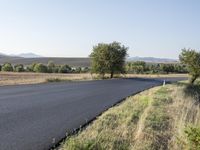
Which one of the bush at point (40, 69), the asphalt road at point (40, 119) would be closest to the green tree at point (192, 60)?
the asphalt road at point (40, 119)

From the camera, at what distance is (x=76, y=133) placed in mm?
10883

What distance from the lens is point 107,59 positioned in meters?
50.5

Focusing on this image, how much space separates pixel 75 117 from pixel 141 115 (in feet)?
8.74

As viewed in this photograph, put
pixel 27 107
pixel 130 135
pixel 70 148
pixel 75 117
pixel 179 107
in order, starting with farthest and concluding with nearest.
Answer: pixel 179 107, pixel 27 107, pixel 75 117, pixel 130 135, pixel 70 148

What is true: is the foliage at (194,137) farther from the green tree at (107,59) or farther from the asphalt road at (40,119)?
the green tree at (107,59)

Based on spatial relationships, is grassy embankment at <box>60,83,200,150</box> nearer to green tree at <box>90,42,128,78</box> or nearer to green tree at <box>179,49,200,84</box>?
green tree at <box>179,49,200,84</box>

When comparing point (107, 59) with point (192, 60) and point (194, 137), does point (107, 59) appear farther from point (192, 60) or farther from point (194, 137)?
point (194, 137)

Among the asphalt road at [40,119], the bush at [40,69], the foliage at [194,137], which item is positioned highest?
the foliage at [194,137]

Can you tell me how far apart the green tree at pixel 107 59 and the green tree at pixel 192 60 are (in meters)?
11.6

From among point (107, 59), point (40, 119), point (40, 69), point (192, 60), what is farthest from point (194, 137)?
point (40, 69)

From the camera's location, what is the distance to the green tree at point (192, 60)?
39.5 m

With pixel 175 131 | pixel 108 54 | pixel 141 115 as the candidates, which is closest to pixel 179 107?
pixel 141 115

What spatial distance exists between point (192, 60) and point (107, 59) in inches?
542

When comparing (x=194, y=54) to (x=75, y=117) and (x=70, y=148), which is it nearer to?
(x=75, y=117)
